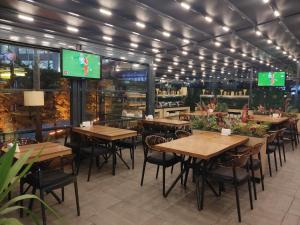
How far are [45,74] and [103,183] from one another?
104 inches

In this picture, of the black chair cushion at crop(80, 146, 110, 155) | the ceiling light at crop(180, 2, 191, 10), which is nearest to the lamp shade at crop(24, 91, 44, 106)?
the black chair cushion at crop(80, 146, 110, 155)

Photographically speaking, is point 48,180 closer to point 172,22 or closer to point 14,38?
point 14,38

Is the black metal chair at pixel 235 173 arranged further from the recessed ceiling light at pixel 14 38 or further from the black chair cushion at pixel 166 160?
the recessed ceiling light at pixel 14 38

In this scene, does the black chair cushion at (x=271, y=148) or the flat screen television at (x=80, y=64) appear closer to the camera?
the black chair cushion at (x=271, y=148)

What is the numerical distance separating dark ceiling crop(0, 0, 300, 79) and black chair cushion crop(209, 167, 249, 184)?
289 centimetres

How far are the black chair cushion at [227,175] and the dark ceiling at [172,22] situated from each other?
9.49 feet

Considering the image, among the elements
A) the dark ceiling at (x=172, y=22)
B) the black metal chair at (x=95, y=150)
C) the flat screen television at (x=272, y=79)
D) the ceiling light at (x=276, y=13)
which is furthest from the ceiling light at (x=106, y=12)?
the flat screen television at (x=272, y=79)

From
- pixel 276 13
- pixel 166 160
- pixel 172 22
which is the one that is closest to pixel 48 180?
pixel 166 160

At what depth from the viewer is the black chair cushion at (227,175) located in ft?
9.23

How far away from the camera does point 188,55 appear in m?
8.60

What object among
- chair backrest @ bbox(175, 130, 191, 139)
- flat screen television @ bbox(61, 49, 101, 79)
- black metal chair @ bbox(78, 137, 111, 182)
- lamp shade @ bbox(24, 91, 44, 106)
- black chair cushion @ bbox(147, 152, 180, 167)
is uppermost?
flat screen television @ bbox(61, 49, 101, 79)

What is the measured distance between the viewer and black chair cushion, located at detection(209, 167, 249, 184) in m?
2.81

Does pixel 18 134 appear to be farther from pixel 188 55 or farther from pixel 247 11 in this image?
pixel 188 55

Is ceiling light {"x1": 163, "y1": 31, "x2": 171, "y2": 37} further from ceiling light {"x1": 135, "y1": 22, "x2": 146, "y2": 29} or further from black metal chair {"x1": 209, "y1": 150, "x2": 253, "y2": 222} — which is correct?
black metal chair {"x1": 209, "y1": 150, "x2": 253, "y2": 222}
